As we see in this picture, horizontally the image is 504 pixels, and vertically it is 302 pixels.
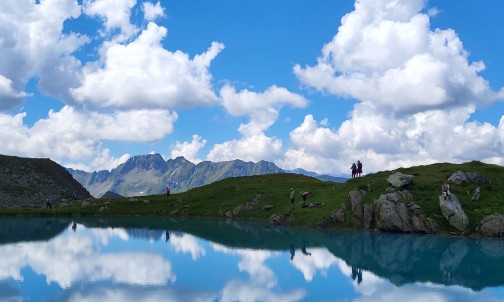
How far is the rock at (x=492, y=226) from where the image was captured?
68062 mm

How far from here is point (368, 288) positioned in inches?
1332

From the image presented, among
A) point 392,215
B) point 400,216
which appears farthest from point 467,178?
point 392,215

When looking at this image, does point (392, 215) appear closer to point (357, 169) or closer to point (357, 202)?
point (357, 202)

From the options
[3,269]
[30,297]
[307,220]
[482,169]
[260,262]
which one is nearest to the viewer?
[30,297]

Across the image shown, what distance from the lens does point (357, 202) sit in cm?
7988

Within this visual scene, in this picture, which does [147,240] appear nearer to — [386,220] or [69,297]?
[69,297]

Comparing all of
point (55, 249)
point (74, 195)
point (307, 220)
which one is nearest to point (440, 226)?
point (307, 220)

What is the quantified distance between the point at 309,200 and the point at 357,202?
19427 millimetres

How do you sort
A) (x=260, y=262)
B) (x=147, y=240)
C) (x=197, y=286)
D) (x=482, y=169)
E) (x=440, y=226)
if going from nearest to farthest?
(x=197, y=286) → (x=260, y=262) → (x=147, y=240) → (x=440, y=226) → (x=482, y=169)

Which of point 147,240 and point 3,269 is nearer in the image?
point 3,269

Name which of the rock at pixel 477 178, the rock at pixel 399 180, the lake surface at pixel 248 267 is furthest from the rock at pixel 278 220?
the rock at pixel 477 178

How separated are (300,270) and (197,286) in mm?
11786

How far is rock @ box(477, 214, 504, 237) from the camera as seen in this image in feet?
223

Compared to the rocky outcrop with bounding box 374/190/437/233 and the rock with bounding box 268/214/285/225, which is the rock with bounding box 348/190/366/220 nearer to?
the rocky outcrop with bounding box 374/190/437/233
